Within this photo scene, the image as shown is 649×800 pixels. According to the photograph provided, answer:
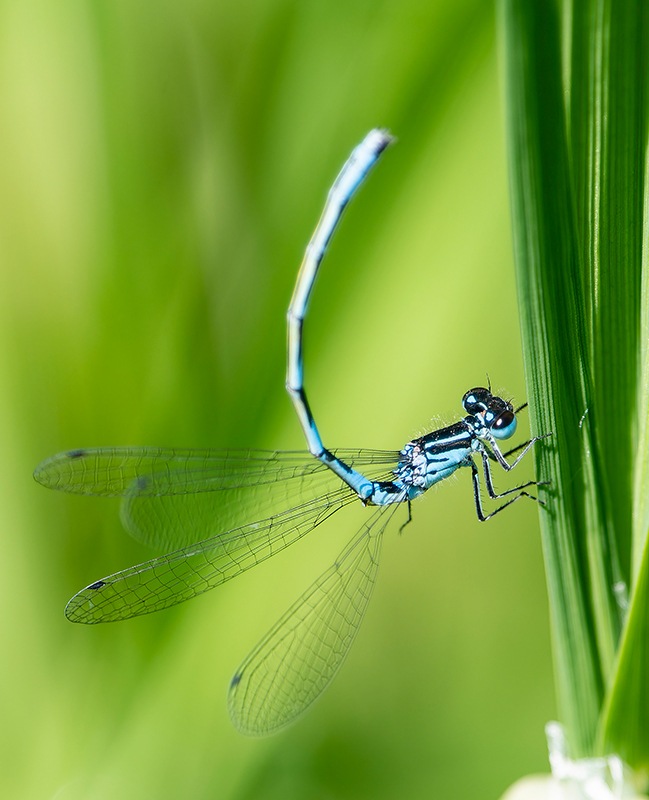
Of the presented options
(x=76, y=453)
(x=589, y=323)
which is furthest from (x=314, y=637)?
(x=589, y=323)

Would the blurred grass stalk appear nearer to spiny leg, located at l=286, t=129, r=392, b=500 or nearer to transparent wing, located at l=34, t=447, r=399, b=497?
spiny leg, located at l=286, t=129, r=392, b=500

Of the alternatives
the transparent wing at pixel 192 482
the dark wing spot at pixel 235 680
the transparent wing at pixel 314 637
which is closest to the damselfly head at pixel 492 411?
the transparent wing at pixel 192 482

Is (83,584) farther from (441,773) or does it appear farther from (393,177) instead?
(393,177)

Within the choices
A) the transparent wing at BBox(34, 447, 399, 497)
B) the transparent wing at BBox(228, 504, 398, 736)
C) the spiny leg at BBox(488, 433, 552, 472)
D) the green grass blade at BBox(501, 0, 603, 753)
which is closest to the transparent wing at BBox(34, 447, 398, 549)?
the transparent wing at BBox(34, 447, 399, 497)

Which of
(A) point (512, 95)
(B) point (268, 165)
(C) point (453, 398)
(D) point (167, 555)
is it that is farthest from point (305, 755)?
(A) point (512, 95)

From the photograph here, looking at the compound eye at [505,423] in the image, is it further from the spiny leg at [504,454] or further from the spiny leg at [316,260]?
the spiny leg at [316,260]

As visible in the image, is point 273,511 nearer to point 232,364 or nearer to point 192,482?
point 192,482
